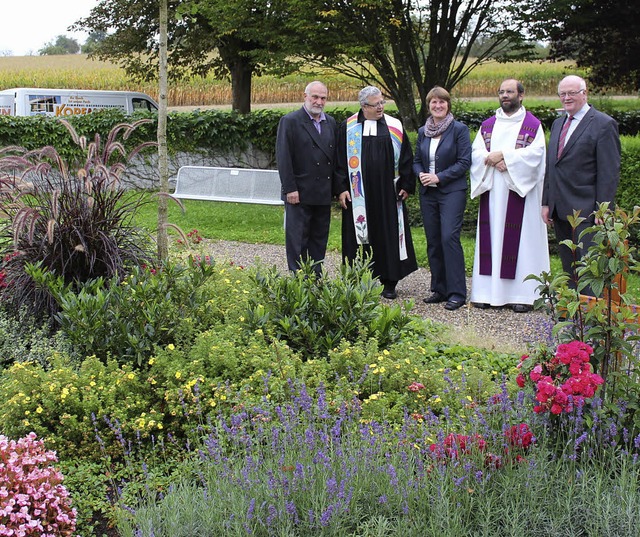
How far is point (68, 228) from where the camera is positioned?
6.33m

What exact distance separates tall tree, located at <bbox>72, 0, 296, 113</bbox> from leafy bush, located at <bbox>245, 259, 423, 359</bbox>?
12.8 m

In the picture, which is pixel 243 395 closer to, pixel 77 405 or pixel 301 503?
pixel 77 405

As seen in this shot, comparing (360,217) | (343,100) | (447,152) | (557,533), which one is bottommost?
(557,533)

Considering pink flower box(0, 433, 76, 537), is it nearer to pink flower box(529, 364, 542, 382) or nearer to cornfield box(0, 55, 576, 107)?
pink flower box(529, 364, 542, 382)

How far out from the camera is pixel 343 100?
39.0 m

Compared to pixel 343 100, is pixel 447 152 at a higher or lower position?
lower

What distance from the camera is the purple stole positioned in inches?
311

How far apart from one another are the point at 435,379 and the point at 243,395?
1.22 m

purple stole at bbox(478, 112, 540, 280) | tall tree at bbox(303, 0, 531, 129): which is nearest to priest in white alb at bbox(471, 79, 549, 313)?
purple stole at bbox(478, 112, 540, 280)

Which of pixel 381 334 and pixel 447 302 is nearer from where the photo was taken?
pixel 381 334

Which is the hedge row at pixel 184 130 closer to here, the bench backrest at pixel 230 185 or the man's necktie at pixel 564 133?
the bench backrest at pixel 230 185

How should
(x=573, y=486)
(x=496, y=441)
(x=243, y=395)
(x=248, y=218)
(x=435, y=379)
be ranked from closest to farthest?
1. (x=573, y=486)
2. (x=496, y=441)
3. (x=243, y=395)
4. (x=435, y=379)
5. (x=248, y=218)

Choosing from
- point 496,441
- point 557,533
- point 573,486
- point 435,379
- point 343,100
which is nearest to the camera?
point 557,533

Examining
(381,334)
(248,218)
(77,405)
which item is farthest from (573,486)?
(248,218)
